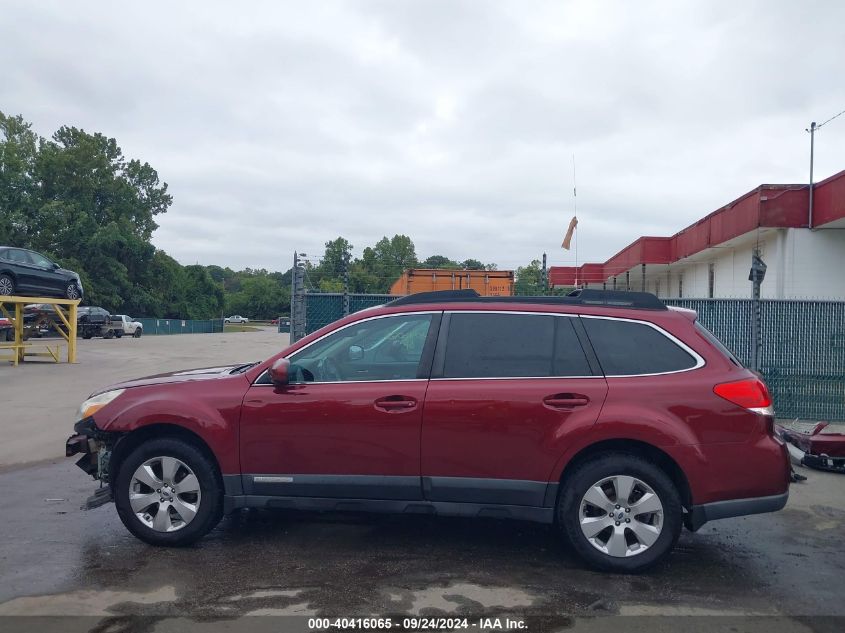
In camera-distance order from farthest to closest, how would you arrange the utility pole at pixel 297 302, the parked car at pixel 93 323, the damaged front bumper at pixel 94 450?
the parked car at pixel 93 323, the utility pole at pixel 297 302, the damaged front bumper at pixel 94 450

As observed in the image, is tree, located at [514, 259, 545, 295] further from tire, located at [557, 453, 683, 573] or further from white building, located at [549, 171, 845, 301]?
tire, located at [557, 453, 683, 573]

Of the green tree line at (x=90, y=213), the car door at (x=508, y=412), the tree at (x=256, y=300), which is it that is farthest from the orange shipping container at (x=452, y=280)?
the tree at (x=256, y=300)

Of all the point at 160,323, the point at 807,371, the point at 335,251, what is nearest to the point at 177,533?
the point at 335,251

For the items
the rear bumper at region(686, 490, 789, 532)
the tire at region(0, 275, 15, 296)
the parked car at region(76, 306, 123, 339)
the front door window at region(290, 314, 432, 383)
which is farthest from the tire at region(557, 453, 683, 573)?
the parked car at region(76, 306, 123, 339)

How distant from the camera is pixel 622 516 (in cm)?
487

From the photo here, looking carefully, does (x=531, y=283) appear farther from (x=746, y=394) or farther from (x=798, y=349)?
(x=746, y=394)

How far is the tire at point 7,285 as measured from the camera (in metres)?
20.0

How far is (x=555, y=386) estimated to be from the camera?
4.98 m

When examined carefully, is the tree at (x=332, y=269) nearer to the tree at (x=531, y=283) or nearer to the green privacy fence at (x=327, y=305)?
the green privacy fence at (x=327, y=305)

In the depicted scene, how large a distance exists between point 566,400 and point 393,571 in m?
1.61

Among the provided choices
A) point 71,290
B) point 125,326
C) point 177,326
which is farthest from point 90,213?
point 71,290

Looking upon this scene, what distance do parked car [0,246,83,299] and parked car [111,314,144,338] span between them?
24.3 m

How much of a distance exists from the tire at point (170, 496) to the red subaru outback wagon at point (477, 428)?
1 cm

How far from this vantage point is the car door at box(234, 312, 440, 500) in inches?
200
